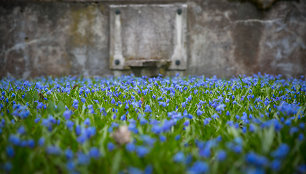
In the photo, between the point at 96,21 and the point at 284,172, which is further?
the point at 96,21

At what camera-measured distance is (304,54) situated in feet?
16.9

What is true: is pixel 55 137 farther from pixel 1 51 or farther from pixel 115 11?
pixel 1 51

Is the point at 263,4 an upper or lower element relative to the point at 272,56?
upper

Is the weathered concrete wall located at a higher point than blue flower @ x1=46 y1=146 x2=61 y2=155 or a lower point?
higher

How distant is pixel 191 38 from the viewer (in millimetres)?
5332

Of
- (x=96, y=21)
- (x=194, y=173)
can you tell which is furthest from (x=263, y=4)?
(x=194, y=173)

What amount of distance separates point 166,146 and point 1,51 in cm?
616

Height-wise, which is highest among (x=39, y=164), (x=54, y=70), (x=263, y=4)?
(x=263, y=4)

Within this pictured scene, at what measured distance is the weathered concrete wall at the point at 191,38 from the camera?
516 cm

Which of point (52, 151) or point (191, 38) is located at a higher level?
point (191, 38)

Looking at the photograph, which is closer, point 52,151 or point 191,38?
point 52,151

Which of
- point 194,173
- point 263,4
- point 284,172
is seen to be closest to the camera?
point 194,173

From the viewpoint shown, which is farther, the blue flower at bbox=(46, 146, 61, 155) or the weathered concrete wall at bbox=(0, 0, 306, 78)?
the weathered concrete wall at bbox=(0, 0, 306, 78)

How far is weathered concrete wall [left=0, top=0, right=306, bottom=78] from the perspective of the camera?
5.16 meters
